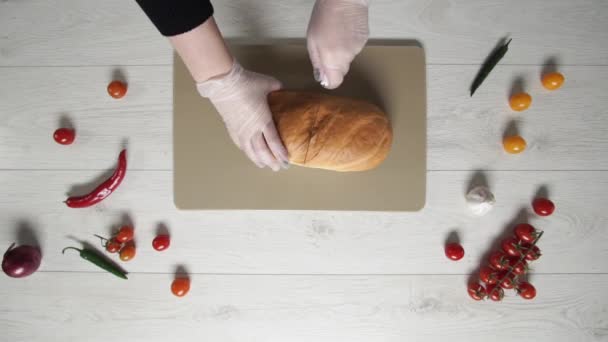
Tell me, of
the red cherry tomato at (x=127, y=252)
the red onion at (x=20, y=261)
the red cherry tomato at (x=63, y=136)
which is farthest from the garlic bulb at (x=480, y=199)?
the red onion at (x=20, y=261)

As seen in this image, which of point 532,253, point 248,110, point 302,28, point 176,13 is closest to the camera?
point 176,13

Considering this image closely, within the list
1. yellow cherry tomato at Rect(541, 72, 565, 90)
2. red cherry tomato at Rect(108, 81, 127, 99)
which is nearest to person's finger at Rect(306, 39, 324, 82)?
red cherry tomato at Rect(108, 81, 127, 99)

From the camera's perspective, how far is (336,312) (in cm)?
126

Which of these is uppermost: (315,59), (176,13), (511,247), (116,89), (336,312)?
(176,13)

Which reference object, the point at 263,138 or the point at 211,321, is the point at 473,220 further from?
the point at 211,321

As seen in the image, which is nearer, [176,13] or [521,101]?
[176,13]

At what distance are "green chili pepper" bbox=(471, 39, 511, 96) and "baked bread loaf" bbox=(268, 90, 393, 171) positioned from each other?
1.25 ft

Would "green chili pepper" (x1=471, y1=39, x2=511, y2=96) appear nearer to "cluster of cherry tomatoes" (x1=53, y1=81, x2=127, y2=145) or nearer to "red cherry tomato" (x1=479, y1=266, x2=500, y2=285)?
"red cherry tomato" (x1=479, y1=266, x2=500, y2=285)

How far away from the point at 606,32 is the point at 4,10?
6.73ft

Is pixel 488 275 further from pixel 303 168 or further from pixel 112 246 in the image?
pixel 112 246

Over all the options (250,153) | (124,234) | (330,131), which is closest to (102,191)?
(124,234)

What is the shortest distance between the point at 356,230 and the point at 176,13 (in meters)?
0.83

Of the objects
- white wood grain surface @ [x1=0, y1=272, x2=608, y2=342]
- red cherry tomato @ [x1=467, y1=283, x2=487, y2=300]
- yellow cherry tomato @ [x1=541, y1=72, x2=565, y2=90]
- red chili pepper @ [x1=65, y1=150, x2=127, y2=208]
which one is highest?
yellow cherry tomato @ [x1=541, y1=72, x2=565, y2=90]

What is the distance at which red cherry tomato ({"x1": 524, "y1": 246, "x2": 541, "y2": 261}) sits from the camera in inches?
46.0
